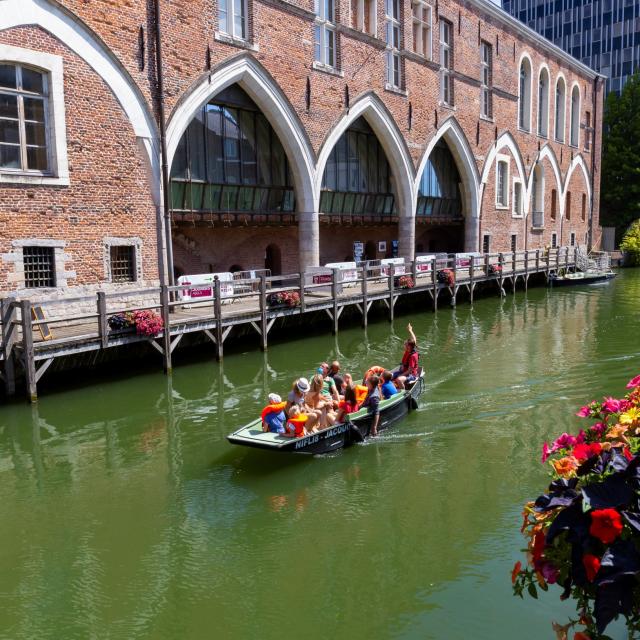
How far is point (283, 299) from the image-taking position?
17.5 m

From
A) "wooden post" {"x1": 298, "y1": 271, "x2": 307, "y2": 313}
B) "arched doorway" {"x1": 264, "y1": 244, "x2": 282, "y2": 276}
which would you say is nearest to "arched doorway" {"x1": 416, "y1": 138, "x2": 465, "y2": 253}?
"arched doorway" {"x1": 264, "y1": 244, "x2": 282, "y2": 276}

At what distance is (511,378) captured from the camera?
14.3 metres

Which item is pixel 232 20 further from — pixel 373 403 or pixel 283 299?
pixel 373 403

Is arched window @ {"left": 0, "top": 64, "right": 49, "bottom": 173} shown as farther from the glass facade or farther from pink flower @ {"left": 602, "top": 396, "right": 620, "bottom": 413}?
the glass facade

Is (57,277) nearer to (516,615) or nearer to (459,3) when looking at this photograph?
(516,615)

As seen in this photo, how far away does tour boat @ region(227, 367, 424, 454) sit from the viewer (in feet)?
29.8

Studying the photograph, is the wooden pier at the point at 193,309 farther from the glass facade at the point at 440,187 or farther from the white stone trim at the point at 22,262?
the glass facade at the point at 440,187

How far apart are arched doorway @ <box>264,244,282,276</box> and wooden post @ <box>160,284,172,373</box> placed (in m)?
10.5

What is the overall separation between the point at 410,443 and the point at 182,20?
490 inches

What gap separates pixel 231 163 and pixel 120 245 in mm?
6130

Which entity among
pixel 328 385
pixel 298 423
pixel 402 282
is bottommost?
pixel 298 423

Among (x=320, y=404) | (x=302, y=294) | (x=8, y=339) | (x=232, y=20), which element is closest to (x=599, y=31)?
(x=232, y=20)

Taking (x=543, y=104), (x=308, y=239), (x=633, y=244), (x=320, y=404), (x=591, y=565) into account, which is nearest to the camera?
(x=591, y=565)

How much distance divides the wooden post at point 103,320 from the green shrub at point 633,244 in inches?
1549
